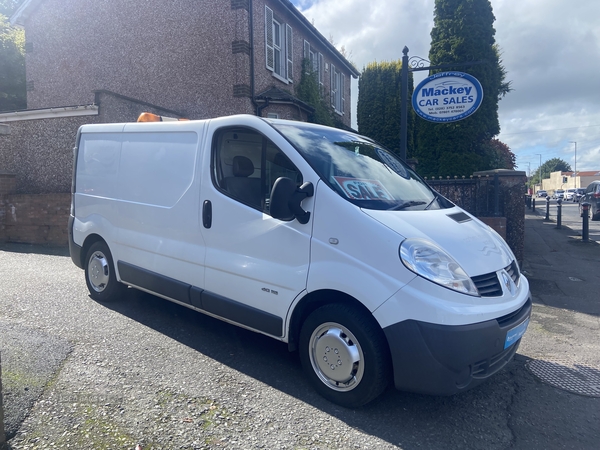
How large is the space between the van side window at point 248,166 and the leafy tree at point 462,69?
34.4ft

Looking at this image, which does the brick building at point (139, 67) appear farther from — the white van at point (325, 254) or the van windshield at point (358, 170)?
the van windshield at point (358, 170)

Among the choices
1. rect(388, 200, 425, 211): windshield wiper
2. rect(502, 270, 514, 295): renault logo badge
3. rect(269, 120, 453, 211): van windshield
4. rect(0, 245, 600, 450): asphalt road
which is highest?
rect(269, 120, 453, 211): van windshield

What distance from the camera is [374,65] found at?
59.5 ft

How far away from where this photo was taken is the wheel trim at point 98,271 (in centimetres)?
572

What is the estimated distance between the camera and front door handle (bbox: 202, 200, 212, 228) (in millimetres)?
4328

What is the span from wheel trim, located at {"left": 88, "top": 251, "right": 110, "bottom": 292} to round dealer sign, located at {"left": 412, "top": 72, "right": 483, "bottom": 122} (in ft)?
18.7

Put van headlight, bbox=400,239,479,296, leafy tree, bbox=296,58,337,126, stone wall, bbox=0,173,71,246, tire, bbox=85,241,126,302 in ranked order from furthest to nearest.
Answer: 1. leafy tree, bbox=296,58,337,126
2. stone wall, bbox=0,173,71,246
3. tire, bbox=85,241,126,302
4. van headlight, bbox=400,239,479,296

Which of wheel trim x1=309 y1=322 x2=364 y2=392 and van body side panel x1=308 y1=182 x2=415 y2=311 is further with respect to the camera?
wheel trim x1=309 y1=322 x2=364 y2=392

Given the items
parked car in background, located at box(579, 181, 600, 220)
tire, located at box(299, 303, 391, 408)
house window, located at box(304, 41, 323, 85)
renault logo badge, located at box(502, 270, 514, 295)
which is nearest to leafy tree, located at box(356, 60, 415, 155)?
house window, located at box(304, 41, 323, 85)

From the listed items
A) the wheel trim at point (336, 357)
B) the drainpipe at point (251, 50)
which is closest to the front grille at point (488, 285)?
the wheel trim at point (336, 357)

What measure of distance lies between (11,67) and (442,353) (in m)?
30.8

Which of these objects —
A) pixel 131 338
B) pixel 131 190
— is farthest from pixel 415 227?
pixel 131 190

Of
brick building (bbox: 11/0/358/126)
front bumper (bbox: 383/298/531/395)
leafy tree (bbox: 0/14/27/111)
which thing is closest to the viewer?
front bumper (bbox: 383/298/531/395)

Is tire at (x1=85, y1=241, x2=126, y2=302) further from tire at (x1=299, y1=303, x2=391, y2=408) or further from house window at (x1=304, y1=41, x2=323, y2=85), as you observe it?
house window at (x1=304, y1=41, x2=323, y2=85)
